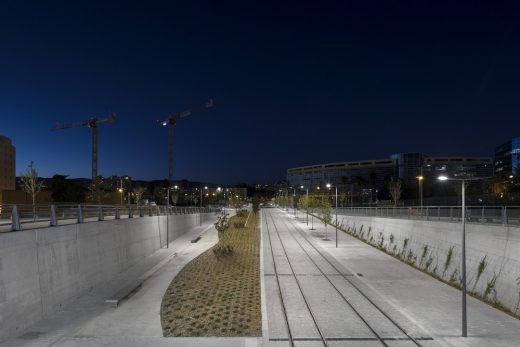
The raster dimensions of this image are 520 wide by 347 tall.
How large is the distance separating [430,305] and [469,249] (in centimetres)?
484

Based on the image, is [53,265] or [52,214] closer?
[53,265]

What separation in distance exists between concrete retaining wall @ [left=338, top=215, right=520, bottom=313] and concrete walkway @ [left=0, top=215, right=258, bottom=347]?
11656 mm

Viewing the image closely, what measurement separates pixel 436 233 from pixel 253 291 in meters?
13.2

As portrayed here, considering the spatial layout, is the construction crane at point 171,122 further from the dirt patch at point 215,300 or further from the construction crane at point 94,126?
the dirt patch at point 215,300

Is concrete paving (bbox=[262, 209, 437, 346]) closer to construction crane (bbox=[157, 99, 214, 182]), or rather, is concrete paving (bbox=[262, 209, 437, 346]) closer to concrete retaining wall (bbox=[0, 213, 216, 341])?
concrete retaining wall (bbox=[0, 213, 216, 341])

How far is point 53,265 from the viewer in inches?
773

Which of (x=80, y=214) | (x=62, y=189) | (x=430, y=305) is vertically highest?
(x=62, y=189)

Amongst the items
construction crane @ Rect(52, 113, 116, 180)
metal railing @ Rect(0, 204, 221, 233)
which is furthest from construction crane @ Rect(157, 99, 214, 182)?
metal railing @ Rect(0, 204, 221, 233)

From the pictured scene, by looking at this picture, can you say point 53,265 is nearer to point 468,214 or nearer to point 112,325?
point 112,325

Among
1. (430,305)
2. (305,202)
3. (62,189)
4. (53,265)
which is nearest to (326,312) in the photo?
(430,305)

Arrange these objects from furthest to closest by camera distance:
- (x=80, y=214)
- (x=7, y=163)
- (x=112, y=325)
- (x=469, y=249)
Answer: (x=7, y=163) < (x=469, y=249) < (x=80, y=214) < (x=112, y=325)

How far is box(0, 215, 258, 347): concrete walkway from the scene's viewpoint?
15898 millimetres

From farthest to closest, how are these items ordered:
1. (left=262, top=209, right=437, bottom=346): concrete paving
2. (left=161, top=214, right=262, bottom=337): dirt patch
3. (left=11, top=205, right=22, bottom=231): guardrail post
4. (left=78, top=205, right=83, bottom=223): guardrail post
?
(left=78, top=205, right=83, bottom=223): guardrail post < (left=161, top=214, right=262, bottom=337): dirt patch < (left=11, top=205, right=22, bottom=231): guardrail post < (left=262, top=209, right=437, bottom=346): concrete paving

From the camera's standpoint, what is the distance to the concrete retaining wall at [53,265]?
Answer: 1587 centimetres
